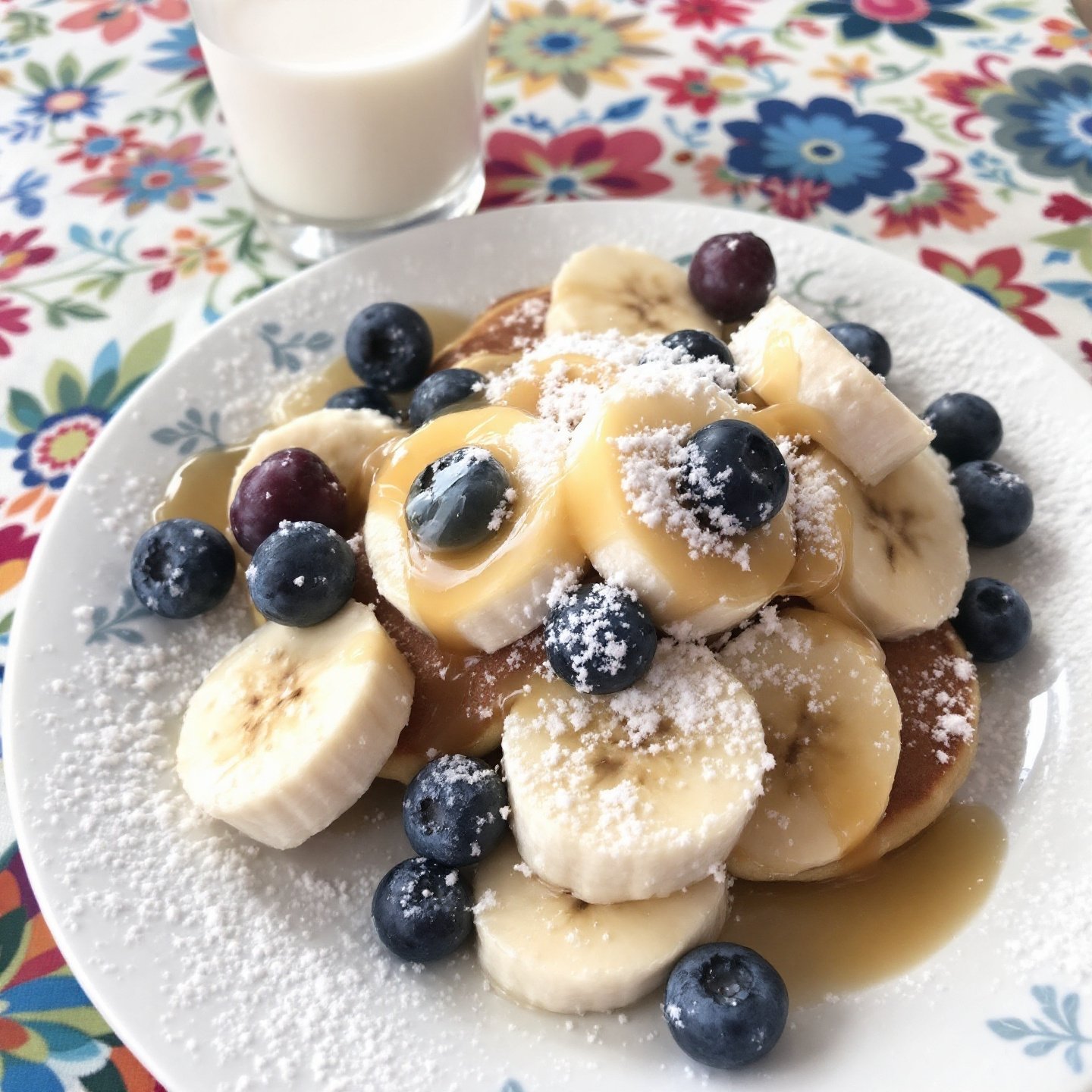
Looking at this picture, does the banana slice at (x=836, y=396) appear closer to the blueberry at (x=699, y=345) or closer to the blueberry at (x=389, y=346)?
the blueberry at (x=699, y=345)

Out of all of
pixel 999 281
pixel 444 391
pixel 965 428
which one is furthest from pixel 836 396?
pixel 999 281

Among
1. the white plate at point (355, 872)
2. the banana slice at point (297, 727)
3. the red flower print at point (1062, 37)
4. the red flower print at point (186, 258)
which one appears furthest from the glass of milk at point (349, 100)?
the red flower print at point (1062, 37)

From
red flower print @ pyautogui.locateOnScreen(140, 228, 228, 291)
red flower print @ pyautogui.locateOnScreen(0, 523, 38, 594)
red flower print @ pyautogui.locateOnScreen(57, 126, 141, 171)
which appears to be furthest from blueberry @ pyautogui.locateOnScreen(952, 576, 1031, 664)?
red flower print @ pyautogui.locateOnScreen(57, 126, 141, 171)

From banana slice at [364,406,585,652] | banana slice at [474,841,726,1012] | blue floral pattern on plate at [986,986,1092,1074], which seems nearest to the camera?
blue floral pattern on plate at [986,986,1092,1074]

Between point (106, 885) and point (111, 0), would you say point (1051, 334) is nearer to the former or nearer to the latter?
point (106, 885)

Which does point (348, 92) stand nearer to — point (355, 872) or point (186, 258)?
point (186, 258)

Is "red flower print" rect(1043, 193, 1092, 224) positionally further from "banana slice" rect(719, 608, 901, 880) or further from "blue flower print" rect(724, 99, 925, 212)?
"banana slice" rect(719, 608, 901, 880)
